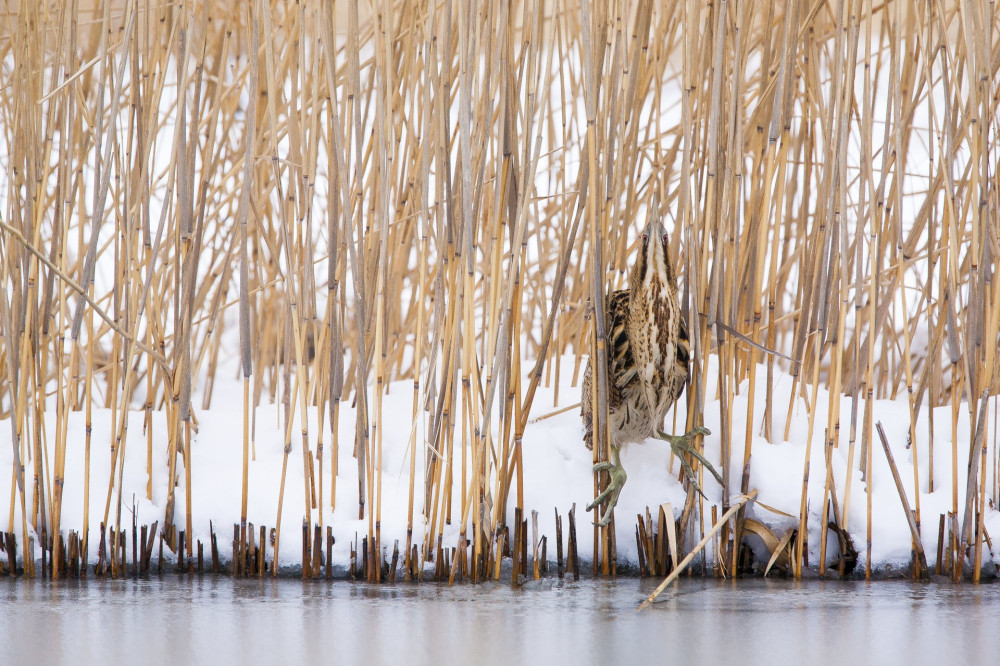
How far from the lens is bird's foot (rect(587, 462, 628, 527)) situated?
67.4 inches

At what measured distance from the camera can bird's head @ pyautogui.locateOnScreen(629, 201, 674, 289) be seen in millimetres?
1744

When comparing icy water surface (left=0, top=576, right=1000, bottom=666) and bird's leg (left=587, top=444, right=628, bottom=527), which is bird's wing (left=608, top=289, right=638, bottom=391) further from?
icy water surface (left=0, top=576, right=1000, bottom=666)

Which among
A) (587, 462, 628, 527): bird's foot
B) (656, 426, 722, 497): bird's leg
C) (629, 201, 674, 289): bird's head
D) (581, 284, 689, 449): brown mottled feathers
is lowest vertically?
(587, 462, 628, 527): bird's foot

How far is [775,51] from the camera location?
1.92 meters

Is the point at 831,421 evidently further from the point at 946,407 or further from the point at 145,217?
the point at 145,217

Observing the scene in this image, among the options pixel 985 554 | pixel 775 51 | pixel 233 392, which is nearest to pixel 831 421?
pixel 985 554

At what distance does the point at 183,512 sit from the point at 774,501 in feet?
A: 3.64

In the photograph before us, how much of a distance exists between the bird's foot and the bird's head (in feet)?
1.10

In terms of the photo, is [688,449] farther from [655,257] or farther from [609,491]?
[655,257]

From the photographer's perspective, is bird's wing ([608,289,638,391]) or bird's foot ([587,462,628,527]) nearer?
bird's foot ([587,462,628,527])

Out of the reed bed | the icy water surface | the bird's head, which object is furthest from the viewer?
the bird's head

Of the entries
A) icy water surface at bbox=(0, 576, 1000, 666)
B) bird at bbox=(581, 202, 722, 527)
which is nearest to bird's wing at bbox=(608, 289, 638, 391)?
bird at bbox=(581, 202, 722, 527)

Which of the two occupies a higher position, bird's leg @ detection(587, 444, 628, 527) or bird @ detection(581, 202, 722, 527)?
bird @ detection(581, 202, 722, 527)

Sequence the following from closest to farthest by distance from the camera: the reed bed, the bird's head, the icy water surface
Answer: the icy water surface
the reed bed
the bird's head
